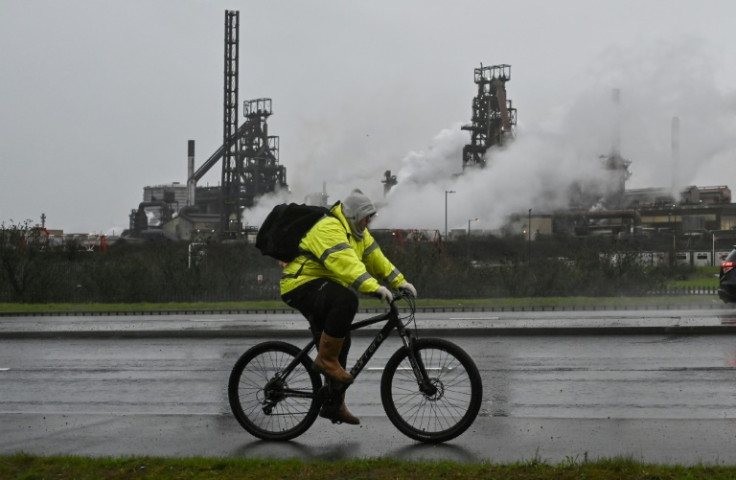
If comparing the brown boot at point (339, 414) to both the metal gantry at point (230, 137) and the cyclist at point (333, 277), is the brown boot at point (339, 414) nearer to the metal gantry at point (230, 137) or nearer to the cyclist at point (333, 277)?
the cyclist at point (333, 277)

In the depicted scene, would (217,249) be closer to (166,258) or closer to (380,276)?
(166,258)

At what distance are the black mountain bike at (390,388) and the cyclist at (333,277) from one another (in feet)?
0.50

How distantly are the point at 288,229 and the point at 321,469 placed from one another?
1.90m

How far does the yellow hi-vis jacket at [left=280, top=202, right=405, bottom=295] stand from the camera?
6848 millimetres

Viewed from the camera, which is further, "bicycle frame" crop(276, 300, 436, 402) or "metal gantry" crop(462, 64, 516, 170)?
"metal gantry" crop(462, 64, 516, 170)

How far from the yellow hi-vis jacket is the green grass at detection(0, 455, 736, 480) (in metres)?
1.31

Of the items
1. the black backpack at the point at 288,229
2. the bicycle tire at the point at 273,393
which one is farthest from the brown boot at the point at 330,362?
the black backpack at the point at 288,229

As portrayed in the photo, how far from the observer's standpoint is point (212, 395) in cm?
1009

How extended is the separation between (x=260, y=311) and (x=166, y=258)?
1147 centimetres

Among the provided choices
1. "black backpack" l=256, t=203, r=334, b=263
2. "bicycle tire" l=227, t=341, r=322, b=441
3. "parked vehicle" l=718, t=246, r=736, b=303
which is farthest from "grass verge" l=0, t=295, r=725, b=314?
"black backpack" l=256, t=203, r=334, b=263

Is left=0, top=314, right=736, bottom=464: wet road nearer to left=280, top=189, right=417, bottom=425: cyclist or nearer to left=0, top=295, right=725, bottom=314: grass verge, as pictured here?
left=280, top=189, right=417, bottom=425: cyclist

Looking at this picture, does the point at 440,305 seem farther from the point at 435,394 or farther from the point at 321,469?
the point at 321,469

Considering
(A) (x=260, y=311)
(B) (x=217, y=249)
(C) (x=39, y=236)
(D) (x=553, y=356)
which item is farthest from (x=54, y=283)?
(D) (x=553, y=356)

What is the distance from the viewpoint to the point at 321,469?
5.96 m
